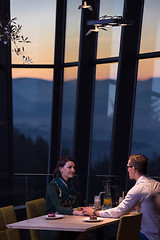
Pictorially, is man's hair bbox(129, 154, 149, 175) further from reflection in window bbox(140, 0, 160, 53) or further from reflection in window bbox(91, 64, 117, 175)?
reflection in window bbox(91, 64, 117, 175)

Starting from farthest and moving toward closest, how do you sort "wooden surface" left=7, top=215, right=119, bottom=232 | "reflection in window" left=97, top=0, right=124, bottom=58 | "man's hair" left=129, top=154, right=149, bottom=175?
"reflection in window" left=97, top=0, right=124, bottom=58
"man's hair" left=129, top=154, right=149, bottom=175
"wooden surface" left=7, top=215, right=119, bottom=232

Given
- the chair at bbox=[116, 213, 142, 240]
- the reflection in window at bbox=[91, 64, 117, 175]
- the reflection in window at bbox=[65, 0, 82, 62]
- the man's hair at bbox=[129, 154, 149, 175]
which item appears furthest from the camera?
the reflection in window at bbox=[65, 0, 82, 62]

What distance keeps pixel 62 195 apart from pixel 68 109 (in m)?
4.05

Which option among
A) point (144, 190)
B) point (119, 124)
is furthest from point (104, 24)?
point (119, 124)

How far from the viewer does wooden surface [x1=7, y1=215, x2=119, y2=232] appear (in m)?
3.70

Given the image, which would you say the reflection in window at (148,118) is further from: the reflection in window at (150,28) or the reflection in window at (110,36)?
the reflection in window at (110,36)

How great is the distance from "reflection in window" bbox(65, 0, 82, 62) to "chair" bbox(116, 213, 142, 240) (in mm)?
5240

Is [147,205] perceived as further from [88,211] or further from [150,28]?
[150,28]

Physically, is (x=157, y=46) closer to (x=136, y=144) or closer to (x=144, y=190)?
(x=136, y=144)

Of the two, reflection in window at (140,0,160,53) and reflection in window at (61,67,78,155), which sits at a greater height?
reflection in window at (140,0,160,53)

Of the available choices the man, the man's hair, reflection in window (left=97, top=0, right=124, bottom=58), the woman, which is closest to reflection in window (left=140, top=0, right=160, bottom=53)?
reflection in window (left=97, top=0, right=124, bottom=58)

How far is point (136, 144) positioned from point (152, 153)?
36 centimetres

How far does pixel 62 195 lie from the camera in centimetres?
472

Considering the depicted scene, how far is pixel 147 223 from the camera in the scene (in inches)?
158
